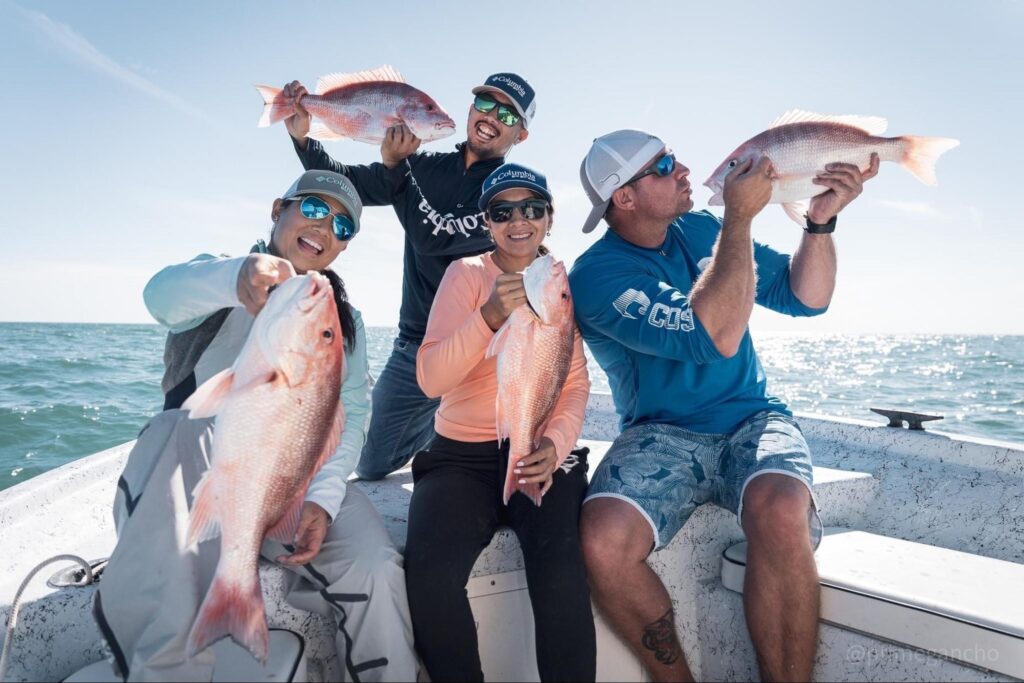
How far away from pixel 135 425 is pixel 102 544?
10.2 metres

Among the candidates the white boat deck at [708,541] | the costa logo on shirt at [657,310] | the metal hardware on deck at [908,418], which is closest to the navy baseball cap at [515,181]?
the costa logo on shirt at [657,310]

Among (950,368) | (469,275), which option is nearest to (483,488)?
(469,275)

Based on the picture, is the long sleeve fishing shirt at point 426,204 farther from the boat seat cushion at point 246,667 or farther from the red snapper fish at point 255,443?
the boat seat cushion at point 246,667

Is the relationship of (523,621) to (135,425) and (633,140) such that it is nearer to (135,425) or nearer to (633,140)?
(633,140)

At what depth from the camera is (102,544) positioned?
297 centimetres

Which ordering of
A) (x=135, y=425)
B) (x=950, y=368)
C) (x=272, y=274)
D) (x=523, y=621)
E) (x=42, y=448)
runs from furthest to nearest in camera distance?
(x=950, y=368), (x=135, y=425), (x=42, y=448), (x=523, y=621), (x=272, y=274)

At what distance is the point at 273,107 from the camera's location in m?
4.14

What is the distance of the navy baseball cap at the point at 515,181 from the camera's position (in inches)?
115

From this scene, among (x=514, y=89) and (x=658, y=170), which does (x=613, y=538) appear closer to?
(x=658, y=170)

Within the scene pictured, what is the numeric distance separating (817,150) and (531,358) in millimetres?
1824

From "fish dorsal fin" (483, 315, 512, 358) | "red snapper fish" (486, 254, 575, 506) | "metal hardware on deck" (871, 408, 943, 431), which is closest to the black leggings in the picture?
"red snapper fish" (486, 254, 575, 506)

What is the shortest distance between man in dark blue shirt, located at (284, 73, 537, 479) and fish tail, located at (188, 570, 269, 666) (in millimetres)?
2259

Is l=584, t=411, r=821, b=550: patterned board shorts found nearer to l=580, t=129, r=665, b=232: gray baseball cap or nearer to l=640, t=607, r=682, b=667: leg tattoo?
l=640, t=607, r=682, b=667: leg tattoo

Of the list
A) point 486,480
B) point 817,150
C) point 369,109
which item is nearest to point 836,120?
point 817,150
